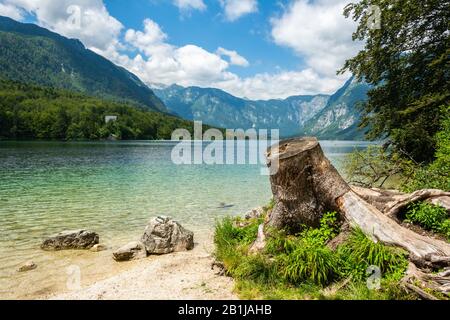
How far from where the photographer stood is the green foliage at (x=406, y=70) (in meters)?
16.7

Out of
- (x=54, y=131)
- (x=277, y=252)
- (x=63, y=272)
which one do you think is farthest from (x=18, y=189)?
(x=54, y=131)

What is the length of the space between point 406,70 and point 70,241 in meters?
20.4

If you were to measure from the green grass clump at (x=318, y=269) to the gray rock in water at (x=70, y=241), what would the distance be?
Result: 8.17 meters

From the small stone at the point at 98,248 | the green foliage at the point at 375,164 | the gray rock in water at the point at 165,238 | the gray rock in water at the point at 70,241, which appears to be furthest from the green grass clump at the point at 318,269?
the green foliage at the point at 375,164

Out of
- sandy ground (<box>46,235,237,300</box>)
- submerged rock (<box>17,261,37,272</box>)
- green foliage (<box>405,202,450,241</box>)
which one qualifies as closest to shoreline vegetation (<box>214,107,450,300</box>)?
green foliage (<box>405,202,450,241</box>)

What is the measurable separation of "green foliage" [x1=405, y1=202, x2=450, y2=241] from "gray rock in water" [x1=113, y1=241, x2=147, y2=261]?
9335mm

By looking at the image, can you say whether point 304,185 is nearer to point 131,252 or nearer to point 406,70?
point 131,252

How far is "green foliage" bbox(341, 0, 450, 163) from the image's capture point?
16.7 metres

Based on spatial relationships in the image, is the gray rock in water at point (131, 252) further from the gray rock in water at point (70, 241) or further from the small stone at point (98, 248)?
the gray rock in water at point (70, 241)

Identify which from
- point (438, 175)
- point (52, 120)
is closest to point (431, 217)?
point (438, 175)

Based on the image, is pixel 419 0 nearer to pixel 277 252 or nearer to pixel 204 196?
pixel 277 252

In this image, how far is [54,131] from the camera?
495ft

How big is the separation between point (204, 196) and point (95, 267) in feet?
55.4

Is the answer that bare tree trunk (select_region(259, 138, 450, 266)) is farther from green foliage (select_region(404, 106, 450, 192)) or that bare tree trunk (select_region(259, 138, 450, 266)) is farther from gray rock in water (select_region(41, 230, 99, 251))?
gray rock in water (select_region(41, 230, 99, 251))
